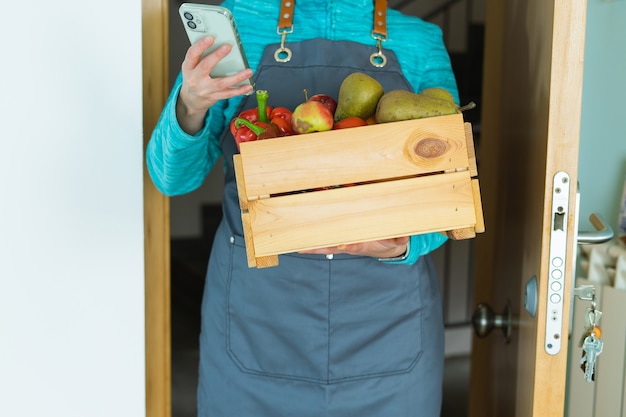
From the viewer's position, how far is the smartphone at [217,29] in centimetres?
95

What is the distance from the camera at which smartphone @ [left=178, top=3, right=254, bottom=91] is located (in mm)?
946

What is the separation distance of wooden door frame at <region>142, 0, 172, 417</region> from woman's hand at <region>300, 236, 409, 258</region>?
1.52 feet

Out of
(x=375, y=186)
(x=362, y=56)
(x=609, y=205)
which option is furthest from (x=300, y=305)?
(x=609, y=205)

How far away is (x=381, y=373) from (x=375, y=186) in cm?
43

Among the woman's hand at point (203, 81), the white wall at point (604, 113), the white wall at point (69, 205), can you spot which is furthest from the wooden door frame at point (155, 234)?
the white wall at point (604, 113)

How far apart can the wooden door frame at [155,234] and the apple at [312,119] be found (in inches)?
18.5

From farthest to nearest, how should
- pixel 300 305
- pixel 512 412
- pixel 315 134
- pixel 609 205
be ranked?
pixel 609 205 → pixel 512 412 → pixel 300 305 → pixel 315 134

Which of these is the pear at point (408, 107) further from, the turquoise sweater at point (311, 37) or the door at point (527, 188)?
the turquoise sweater at point (311, 37)

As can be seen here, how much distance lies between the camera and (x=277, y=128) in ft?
3.36

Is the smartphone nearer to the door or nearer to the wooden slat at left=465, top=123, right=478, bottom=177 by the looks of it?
the wooden slat at left=465, top=123, right=478, bottom=177

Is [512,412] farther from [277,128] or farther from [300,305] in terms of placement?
[277,128]

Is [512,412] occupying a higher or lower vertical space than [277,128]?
lower

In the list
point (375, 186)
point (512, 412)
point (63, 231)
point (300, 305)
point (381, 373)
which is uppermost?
point (375, 186)

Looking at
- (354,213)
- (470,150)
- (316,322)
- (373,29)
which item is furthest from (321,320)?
(373,29)
